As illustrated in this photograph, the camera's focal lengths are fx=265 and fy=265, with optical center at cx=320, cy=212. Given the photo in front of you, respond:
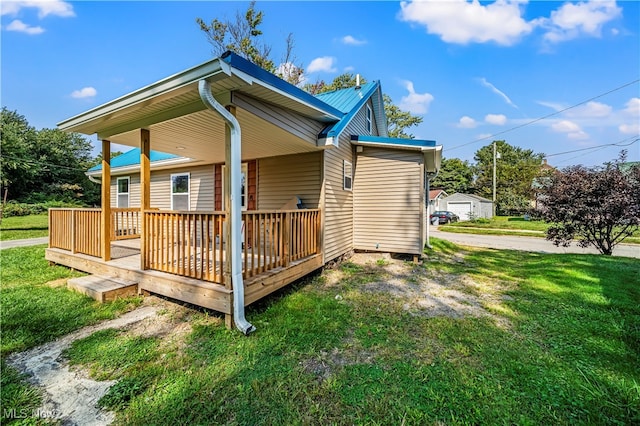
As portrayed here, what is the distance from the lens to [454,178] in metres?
42.9

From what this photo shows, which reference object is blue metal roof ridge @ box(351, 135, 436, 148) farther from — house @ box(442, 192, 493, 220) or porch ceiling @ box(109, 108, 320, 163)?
house @ box(442, 192, 493, 220)

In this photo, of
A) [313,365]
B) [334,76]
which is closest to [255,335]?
[313,365]

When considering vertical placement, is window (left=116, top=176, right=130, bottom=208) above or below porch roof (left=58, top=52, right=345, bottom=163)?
below

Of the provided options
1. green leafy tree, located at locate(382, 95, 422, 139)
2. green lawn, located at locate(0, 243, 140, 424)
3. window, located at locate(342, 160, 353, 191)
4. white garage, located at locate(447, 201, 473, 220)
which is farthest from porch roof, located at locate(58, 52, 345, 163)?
white garage, located at locate(447, 201, 473, 220)

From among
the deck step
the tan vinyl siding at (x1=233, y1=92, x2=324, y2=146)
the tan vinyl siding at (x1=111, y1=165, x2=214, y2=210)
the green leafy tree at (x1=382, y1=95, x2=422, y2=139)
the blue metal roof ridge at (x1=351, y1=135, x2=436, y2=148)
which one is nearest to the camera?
the tan vinyl siding at (x1=233, y1=92, x2=324, y2=146)

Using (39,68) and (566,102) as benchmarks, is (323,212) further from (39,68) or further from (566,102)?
(566,102)

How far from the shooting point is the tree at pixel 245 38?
1530 centimetres

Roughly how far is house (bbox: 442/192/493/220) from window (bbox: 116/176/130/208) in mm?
32506

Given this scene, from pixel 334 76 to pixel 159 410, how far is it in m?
23.5

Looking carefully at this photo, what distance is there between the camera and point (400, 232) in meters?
7.07

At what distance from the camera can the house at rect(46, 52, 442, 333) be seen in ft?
11.0

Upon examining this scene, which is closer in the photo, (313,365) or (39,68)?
(313,365)

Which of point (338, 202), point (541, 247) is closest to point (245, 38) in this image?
point (338, 202)

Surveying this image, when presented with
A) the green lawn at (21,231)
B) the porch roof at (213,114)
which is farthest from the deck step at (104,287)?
the green lawn at (21,231)
